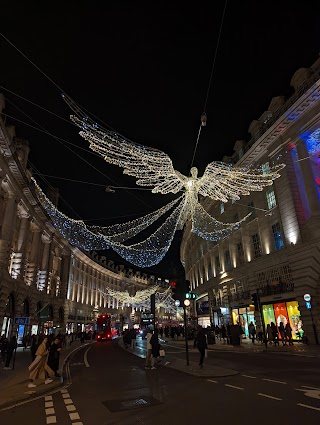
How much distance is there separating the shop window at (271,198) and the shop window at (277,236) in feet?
5.99

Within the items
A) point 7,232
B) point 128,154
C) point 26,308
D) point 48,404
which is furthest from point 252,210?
Result: point 26,308

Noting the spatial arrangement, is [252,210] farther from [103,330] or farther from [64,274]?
[64,274]

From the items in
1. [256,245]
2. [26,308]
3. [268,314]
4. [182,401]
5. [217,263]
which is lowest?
[182,401]

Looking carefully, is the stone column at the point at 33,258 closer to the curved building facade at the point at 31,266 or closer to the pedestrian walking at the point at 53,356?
the curved building facade at the point at 31,266

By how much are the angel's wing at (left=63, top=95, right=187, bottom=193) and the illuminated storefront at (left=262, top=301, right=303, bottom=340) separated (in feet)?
53.9

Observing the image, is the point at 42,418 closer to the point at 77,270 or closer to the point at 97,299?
the point at 77,270

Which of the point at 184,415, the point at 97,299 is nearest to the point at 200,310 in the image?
the point at 184,415

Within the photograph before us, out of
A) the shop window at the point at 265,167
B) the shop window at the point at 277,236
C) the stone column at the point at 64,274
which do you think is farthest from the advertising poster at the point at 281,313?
the stone column at the point at 64,274

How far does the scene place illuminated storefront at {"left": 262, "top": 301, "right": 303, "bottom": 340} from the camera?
25188 millimetres

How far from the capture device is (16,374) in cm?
1436

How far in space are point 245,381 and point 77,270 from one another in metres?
66.1

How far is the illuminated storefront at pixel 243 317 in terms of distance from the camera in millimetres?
32469

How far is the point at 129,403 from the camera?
27.3 feet

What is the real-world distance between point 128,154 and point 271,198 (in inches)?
800
